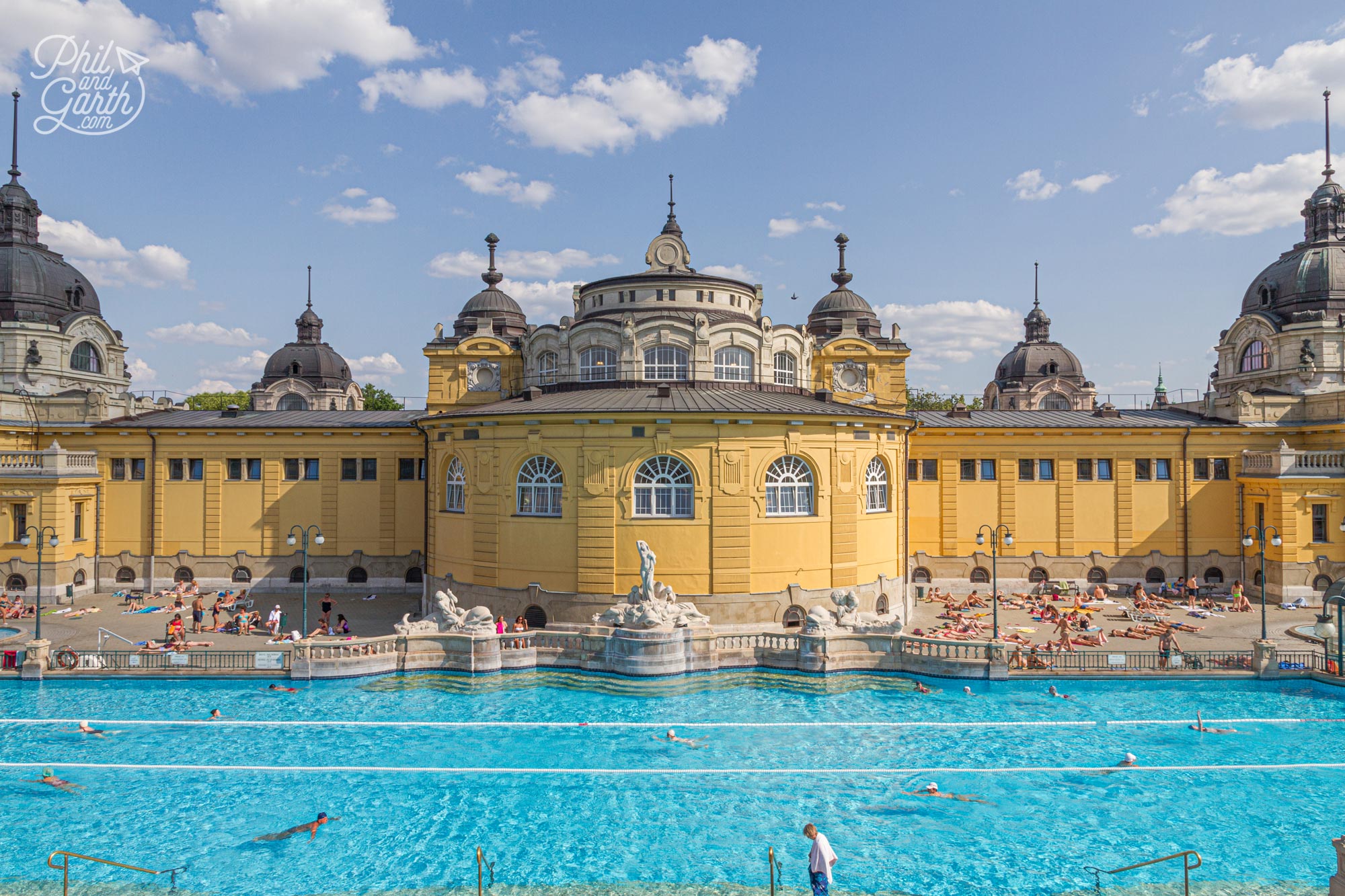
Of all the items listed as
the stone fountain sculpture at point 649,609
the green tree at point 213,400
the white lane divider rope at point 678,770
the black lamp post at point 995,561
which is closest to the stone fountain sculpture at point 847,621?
the black lamp post at point 995,561

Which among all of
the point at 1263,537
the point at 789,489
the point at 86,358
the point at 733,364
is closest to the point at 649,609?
the point at 789,489

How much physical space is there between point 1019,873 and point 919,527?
95.3 ft

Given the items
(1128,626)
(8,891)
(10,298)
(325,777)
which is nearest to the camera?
(8,891)

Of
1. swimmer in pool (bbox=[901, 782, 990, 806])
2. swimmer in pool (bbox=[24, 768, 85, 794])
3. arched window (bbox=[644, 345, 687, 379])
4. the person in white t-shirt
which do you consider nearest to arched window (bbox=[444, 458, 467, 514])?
arched window (bbox=[644, 345, 687, 379])

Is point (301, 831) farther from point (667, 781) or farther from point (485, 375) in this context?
point (485, 375)

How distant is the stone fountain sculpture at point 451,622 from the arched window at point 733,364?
52.1ft

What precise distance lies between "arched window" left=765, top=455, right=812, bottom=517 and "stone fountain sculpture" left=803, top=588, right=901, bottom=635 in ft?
13.2

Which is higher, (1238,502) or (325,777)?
(1238,502)

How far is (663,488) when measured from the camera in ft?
101

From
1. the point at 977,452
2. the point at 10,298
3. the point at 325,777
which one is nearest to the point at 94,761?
the point at 325,777

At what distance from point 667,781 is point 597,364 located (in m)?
22.8

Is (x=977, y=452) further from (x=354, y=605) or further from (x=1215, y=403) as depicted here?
(x=354, y=605)

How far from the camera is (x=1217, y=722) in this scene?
22266 millimetres

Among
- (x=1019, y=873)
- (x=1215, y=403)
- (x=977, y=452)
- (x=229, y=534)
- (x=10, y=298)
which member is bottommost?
(x=1019, y=873)
